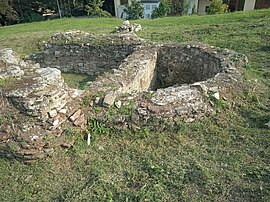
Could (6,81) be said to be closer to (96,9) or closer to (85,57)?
(85,57)

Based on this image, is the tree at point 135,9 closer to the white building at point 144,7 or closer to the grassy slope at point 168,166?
the white building at point 144,7

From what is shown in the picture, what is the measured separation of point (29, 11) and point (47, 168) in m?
28.8

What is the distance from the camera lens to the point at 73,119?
15.8 ft

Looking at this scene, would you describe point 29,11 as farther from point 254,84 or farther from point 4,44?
point 254,84

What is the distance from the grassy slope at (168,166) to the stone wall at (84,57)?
477 cm

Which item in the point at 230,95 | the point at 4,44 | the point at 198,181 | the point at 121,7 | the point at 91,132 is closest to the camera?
the point at 198,181

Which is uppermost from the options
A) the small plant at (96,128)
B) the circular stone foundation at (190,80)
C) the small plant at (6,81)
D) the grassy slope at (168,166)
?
the small plant at (6,81)

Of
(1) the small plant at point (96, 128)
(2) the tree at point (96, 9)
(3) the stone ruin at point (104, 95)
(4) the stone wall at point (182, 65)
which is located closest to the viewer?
(3) the stone ruin at point (104, 95)

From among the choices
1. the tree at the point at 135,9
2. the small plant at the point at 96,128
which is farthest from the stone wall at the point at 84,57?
the tree at the point at 135,9

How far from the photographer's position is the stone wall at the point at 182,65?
24.8 ft

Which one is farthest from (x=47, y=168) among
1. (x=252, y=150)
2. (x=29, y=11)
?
(x=29, y=11)

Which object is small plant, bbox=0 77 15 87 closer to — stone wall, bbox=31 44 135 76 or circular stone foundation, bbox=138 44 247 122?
circular stone foundation, bbox=138 44 247 122

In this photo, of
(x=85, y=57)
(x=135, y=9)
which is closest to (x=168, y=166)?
(x=85, y=57)

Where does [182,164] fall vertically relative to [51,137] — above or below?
below
